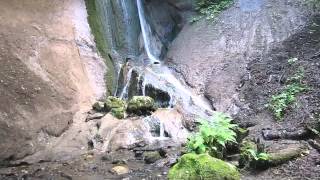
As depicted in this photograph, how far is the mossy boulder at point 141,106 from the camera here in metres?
10.7

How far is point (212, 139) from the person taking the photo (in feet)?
22.5

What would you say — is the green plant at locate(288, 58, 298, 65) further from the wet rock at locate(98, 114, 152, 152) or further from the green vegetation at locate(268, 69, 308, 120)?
the wet rock at locate(98, 114, 152, 152)

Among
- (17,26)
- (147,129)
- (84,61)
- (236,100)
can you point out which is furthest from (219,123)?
(17,26)

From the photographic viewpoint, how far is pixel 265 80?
432 inches

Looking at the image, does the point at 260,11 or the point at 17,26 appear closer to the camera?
the point at 17,26

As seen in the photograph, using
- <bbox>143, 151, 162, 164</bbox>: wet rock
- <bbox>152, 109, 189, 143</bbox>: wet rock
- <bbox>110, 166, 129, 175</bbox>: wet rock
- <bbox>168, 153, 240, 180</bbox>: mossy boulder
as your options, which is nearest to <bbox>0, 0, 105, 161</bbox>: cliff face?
<bbox>152, 109, 189, 143</bbox>: wet rock

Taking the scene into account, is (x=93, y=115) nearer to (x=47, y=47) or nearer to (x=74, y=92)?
(x=74, y=92)

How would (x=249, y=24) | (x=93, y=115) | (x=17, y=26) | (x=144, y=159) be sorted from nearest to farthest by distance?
(x=144, y=159)
(x=93, y=115)
(x=17, y=26)
(x=249, y=24)

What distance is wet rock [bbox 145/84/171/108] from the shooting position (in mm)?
11570

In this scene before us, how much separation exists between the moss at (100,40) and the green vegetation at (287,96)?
523 cm

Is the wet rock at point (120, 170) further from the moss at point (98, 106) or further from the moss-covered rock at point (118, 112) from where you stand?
the moss at point (98, 106)

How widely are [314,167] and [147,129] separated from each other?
4.77m

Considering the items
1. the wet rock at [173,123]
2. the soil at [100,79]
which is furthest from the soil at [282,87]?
the wet rock at [173,123]

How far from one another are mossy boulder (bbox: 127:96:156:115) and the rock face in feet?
6.46
